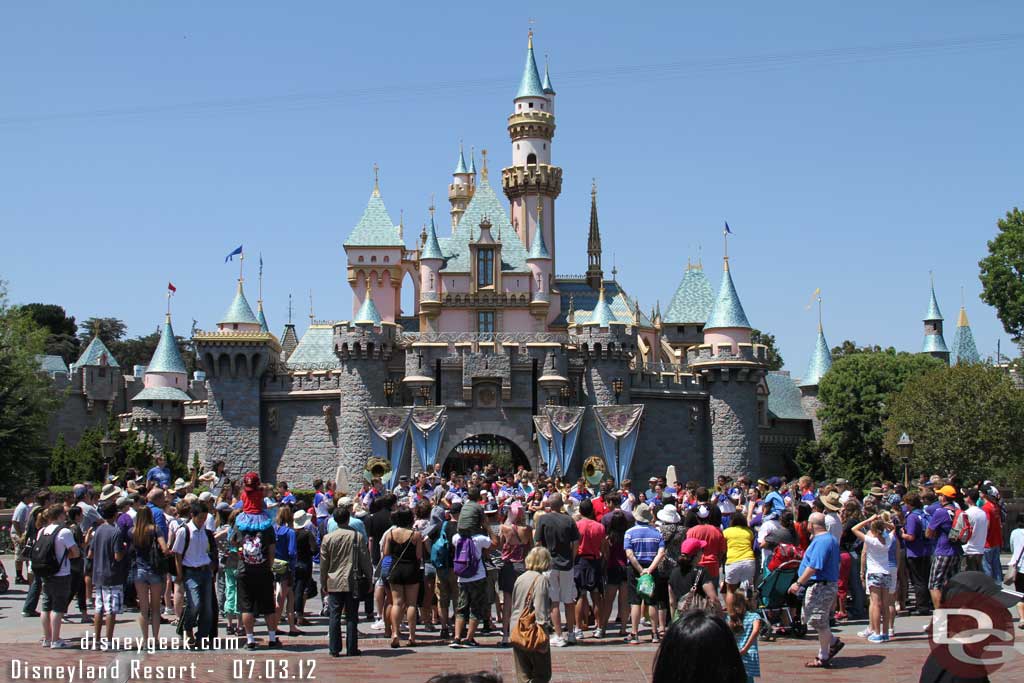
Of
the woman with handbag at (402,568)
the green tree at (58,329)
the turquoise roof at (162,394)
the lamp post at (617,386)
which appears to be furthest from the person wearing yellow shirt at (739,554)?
the green tree at (58,329)

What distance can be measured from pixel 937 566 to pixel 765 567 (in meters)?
2.40

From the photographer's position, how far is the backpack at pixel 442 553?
1469 centimetres

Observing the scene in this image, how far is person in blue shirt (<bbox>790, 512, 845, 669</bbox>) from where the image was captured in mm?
12523

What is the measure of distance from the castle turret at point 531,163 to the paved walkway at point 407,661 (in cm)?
4321

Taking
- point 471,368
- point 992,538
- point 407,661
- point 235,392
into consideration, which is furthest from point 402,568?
point 235,392

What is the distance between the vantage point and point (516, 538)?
1445 cm

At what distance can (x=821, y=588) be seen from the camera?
495 inches

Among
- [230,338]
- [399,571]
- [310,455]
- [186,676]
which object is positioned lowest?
[186,676]

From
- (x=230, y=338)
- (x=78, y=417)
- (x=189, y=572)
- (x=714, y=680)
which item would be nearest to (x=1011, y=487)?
(x=230, y=338)

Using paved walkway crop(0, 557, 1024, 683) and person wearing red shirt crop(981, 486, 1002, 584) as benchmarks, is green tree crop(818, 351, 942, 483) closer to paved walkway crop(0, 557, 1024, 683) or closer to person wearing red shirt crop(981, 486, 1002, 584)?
person wearing red shirt crop(981, 486, 1002, 584)

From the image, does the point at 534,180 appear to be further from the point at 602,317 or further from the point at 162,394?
the point at 162,394

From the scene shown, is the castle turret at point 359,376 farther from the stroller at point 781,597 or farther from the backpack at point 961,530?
the backpack at point 961,530

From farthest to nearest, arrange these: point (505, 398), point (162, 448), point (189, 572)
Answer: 1. point (162, 448)
2. point (505, 398)
3. point (189, 572)

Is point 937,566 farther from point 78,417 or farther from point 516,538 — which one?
point 78,417
